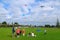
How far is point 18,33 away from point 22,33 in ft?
4.85

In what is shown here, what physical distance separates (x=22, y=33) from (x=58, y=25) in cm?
7605

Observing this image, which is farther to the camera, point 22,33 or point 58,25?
point 58,25

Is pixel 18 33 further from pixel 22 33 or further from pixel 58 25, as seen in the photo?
pixel 58 25

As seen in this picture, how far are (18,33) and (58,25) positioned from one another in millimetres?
77514

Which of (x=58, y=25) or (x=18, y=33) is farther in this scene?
(x=58, y=25)

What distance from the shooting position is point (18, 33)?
28.3 metres

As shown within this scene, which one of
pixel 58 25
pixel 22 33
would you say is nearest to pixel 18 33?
pixel 22 33

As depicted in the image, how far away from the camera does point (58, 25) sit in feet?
342

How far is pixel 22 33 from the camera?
2966 centimetres
